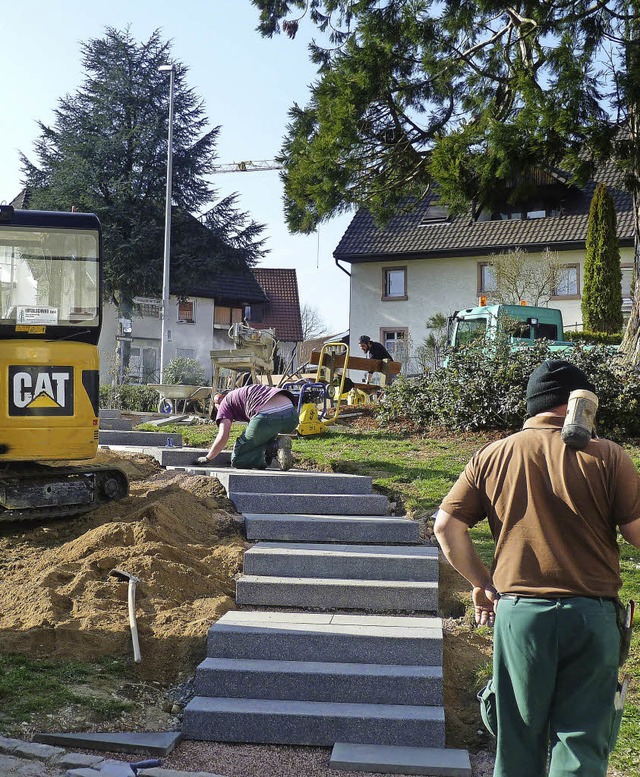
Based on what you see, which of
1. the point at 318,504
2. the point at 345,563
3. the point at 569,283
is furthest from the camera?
the point at 569,283

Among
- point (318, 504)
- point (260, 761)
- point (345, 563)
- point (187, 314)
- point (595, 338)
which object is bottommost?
point (260, 761)

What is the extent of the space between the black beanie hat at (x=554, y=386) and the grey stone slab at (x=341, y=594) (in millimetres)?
3500

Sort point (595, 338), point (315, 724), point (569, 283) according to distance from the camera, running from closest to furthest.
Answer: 1. point (315, 724)
2. point (595, 338)
3. point (569, 283)

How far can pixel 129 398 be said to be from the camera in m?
22.3

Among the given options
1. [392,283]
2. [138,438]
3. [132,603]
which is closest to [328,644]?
[132,603]

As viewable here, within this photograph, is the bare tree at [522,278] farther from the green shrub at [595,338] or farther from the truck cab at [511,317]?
the truck cab at [511,317]

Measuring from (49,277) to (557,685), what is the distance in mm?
7250

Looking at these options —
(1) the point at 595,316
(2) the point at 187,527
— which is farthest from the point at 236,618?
(1) the point at 595,316

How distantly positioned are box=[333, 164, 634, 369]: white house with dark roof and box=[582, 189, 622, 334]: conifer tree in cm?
114

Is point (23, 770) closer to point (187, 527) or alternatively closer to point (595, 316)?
point (187, 527)

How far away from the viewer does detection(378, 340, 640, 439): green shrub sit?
519 inches

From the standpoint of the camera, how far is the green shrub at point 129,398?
2186 cm

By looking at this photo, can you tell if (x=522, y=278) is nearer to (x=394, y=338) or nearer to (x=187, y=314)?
(x=394, y=338)

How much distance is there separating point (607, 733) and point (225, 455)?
8272mm
